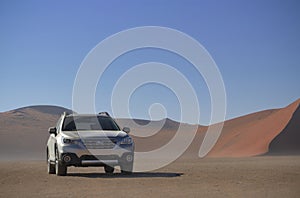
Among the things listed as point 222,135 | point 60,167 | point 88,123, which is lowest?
point 222,135

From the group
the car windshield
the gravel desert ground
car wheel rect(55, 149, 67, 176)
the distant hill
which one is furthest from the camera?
the distant hill

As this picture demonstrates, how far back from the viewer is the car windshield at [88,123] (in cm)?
1620

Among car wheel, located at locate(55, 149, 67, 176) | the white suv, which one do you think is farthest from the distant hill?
the white suv

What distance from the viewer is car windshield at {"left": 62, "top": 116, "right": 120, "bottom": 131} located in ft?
53.2

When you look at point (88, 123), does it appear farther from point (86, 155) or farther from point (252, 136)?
point (252, 136)

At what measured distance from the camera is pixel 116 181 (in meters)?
13.4

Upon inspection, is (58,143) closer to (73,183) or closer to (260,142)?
(73,183)

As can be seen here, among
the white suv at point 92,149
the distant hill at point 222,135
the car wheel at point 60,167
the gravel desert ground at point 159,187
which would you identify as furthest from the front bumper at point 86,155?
the distant hill at point 222,135

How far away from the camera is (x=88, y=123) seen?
1658cm

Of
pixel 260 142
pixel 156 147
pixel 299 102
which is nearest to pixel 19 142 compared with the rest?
pixel 156 147

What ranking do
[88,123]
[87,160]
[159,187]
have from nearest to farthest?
[159,187] < [87,160] < [88,123]

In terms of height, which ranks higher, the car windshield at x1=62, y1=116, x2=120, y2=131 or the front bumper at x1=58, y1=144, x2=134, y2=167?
the car windshield at x1=62, y1=116, x2=120, y2=131

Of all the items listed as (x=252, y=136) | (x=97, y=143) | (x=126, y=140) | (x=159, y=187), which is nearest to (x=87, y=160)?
(x=97, y=143)

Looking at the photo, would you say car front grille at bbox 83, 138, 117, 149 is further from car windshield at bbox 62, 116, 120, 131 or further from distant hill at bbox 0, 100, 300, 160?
distant hill at bbox 0, 100, 300, 160
